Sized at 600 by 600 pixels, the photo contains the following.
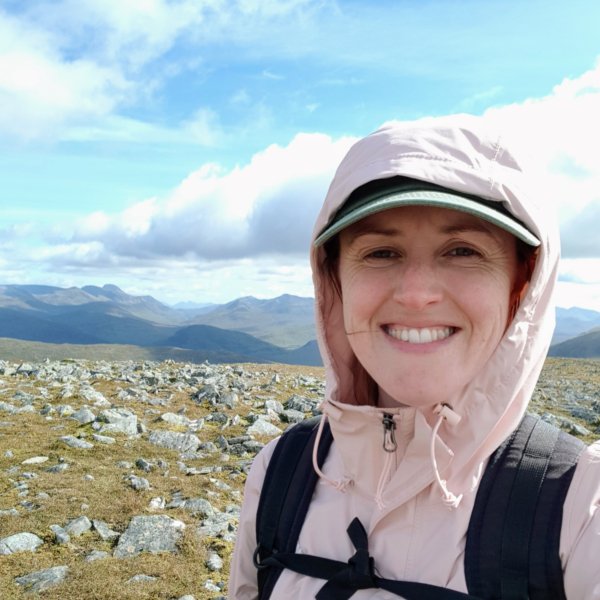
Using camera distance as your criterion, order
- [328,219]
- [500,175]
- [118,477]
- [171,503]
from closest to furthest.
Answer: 1. [500,175]
2. [328,219]
3. [171,503]
4. [118,477]

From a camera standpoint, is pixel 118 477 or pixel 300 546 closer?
pixel 300 546

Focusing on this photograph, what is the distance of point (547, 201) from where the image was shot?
2.86 metres

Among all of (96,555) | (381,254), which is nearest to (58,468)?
(96,555)

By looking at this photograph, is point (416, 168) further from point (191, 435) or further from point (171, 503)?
point (191, 435)

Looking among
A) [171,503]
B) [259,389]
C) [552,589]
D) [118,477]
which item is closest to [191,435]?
[118,477]

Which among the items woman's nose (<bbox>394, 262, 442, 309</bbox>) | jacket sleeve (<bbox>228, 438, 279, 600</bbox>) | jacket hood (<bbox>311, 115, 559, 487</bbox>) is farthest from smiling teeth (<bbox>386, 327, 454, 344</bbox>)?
jacket sleeve (<bbox>228, 438, 279, 600</bbox>)

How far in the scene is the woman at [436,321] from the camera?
2.72 metres

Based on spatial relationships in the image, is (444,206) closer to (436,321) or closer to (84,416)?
(436,321)

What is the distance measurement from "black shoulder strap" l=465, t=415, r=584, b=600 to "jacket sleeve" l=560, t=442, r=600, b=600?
0.11ft

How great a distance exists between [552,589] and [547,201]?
5.90 ft

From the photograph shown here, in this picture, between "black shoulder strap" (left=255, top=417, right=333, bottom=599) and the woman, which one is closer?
the woman

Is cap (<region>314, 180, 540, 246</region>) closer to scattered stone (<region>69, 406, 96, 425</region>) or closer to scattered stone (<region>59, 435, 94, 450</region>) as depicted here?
scattered stone (<region>59, 435, 94, 450</region>)

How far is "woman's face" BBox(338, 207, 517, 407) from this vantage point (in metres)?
2.82

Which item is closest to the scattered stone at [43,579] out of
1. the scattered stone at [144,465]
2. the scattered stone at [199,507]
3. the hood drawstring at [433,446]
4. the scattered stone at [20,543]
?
the scattered stone at [20,543]
